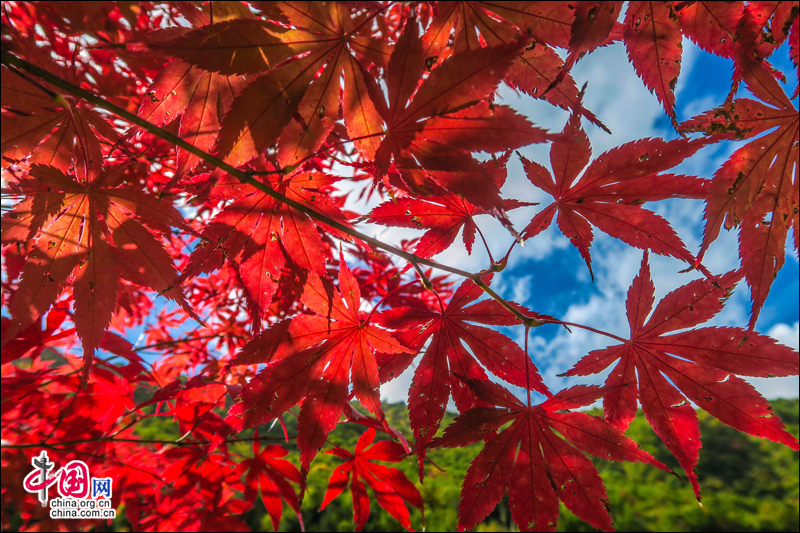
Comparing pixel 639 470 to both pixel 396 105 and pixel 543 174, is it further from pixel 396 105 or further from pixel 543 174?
pixel 396 105

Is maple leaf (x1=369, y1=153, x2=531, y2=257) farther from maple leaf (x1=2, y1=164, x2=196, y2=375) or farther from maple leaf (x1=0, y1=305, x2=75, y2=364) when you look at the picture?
maple leaf (x1=0, y1=305, x2=75, y2=364)

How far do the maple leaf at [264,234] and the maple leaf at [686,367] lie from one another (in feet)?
2.40

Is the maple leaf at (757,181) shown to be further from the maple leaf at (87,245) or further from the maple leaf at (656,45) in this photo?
the maple leaf at (87,245)

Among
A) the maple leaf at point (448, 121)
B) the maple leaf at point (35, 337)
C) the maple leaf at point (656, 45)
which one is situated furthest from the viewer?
the maple leaf at point (35, 337)


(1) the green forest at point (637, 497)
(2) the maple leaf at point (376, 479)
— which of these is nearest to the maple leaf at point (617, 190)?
(2) the maple leaf at point (376, 479)

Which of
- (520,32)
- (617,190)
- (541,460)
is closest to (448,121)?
(520,32)

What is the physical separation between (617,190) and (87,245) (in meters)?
1.22

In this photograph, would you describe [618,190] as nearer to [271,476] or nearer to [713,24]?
[713,24]

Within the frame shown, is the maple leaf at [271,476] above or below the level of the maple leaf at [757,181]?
below

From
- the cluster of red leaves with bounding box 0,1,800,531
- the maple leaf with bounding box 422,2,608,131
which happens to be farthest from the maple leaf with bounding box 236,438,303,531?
the maple leaf with bounding box 422,2,608,131

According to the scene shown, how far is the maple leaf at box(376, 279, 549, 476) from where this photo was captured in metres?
0.84

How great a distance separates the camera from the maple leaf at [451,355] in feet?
2.76

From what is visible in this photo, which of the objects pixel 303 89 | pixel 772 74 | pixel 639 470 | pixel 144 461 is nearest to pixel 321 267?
pixel 303 89

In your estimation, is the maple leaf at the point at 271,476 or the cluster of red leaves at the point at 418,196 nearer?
the cluster of red leaves at the point at 418,196
